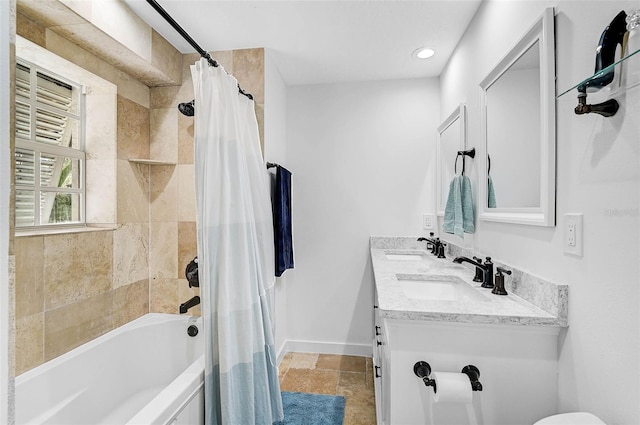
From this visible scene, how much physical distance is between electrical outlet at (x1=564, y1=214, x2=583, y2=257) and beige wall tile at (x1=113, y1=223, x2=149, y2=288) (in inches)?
94.5

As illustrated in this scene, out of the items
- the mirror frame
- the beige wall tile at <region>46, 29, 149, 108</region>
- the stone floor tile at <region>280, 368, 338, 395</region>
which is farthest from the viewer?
the stone floor tile at <region>280, 368, 338, 395</region>

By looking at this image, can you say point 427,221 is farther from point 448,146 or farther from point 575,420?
point 575,420

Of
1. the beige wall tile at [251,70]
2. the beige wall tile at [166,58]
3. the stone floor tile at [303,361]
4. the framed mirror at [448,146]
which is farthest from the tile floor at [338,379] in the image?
the beige wall tile at [166,58]

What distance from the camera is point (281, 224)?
2223mm

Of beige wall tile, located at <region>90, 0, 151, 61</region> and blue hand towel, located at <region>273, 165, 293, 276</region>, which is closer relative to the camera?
beige wall tile, located at <region>90, 0, 151, 61</region>

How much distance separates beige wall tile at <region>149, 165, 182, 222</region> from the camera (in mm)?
2242

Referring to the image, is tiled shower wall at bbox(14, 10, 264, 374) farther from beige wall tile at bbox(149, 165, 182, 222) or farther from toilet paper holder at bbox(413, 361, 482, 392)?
toilet paper holder at bbox(413, 361, 482, 392)

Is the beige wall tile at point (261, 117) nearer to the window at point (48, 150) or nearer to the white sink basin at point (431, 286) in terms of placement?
the window at point (48, 150)

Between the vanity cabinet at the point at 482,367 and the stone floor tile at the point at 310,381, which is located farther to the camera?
the stone floor tile at the point at 310,381

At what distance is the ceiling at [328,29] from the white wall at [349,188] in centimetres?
31

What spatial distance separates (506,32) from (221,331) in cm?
196

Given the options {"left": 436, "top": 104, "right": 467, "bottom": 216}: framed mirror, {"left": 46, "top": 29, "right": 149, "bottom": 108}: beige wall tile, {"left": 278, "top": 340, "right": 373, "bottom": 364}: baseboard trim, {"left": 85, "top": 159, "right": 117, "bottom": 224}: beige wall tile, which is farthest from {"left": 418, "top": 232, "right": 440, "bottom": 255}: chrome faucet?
{"left": 46, "top": 29, "right": 149, "bottom": 108}: beige wall tile

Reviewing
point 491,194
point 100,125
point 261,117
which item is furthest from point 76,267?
point 491,194

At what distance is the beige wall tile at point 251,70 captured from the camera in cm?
213
